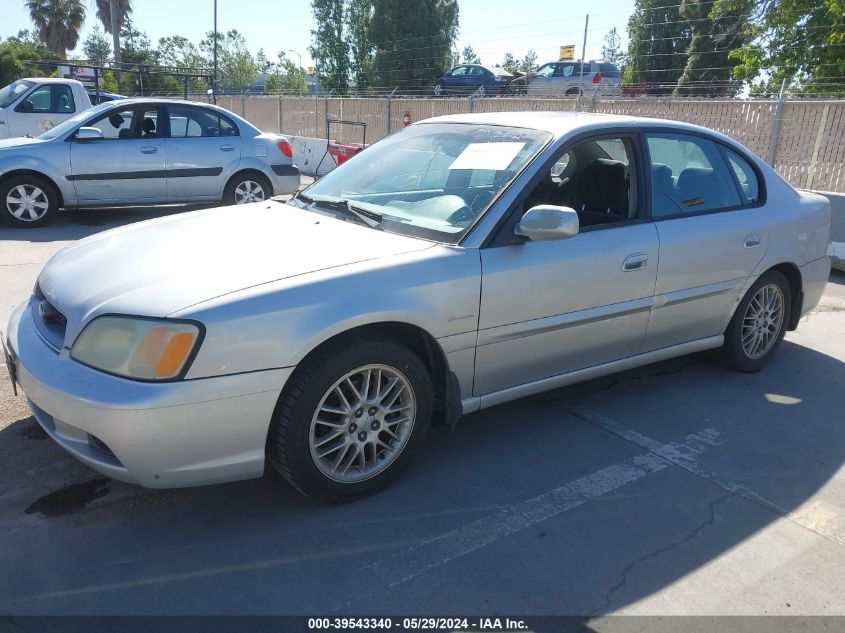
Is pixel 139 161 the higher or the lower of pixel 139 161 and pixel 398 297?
the lower

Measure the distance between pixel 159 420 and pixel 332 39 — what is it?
166ft

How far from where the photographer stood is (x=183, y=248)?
329 cm

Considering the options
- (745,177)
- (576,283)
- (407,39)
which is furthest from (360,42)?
(576,283)

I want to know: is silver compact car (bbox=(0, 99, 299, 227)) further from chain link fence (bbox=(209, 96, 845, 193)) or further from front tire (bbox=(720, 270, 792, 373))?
front tire (bbox=(720, 270, 792, 373))

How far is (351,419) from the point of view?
3055 mm

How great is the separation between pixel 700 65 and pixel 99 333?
35466 mm

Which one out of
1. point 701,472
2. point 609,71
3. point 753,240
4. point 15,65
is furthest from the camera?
point 15,65

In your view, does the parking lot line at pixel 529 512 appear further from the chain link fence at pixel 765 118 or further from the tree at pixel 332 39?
the tree at pixel 332 39

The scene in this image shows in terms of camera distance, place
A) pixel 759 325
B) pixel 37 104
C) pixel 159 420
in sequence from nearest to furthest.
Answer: pixel 159 420 → pixel 759 325 → pixel 37 104

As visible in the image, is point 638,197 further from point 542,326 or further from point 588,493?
point 588,493

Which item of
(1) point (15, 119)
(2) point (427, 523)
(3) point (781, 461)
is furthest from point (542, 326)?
(1) point (15, 119)

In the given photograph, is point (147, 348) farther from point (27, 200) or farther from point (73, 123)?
point (73, 123)

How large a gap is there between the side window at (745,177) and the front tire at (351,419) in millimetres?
2685

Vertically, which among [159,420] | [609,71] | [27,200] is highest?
[609,71]
